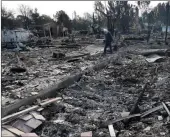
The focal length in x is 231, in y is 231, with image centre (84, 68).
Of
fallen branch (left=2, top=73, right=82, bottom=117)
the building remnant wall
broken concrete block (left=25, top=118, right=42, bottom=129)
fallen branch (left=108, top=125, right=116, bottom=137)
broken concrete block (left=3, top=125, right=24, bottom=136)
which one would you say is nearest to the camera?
fallen branch (left=108, top=125, right=116, bottom=137)

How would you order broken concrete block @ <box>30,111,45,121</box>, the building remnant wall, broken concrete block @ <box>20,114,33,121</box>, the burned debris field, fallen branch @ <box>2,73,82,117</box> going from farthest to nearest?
the building remnant wall
fallen branch @ <box>2,73,82,117</box>
broken concrete block @ <box>30,111,45,121</box>
broken concrete block @ <box>20,114,33,121</box>
the burned debris field

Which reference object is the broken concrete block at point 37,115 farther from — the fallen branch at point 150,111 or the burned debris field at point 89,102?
the fallen branch at point 150,111

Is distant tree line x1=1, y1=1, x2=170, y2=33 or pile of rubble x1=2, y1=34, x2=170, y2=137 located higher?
distant tree line x1=1, y1=1, x2=170, y2=33

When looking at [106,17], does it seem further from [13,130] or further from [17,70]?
[13,130]

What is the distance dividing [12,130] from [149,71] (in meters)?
6.20

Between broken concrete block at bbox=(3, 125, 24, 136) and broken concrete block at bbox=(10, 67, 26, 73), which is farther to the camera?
broken concrete block at bbox=(10, 67, 26, 73)

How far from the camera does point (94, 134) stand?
4242mm

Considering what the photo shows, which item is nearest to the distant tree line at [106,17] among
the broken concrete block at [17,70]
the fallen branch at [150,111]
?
the broken concrete block at [17,70]

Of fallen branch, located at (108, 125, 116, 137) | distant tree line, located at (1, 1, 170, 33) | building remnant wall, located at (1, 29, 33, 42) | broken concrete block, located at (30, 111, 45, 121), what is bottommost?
fallen branch, located at (108, 125, 116, 137)

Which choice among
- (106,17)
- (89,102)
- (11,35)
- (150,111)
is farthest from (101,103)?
(106,17)

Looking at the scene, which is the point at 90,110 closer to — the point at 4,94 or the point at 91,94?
the point at 91,94

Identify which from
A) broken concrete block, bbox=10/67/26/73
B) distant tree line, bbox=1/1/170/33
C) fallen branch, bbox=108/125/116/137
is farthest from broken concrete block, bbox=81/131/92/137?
distant tree line, bbox=1/1/170/33

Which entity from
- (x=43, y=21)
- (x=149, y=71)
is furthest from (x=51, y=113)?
(x=43, y=21)

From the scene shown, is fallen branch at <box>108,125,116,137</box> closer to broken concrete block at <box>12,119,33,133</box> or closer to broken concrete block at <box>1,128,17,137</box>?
broken concrete block at <box>12,119,33,133</box>
